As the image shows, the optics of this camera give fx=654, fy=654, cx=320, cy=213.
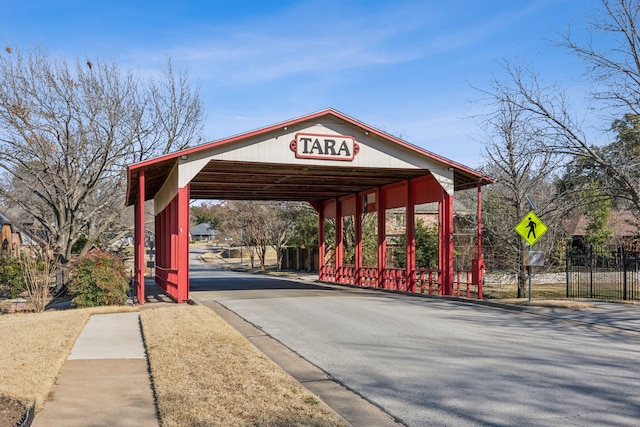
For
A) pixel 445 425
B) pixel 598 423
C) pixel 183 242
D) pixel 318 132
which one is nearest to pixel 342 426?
pixel 445 425

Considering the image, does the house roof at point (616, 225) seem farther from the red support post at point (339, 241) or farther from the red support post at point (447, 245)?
the red support post at point (447, 245)

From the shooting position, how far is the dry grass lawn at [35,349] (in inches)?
301

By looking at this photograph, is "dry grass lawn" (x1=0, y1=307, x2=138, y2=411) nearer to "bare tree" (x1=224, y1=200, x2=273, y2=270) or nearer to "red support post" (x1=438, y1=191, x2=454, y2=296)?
"red support post" (x1=438, y1=191, x2=454, y2=296)

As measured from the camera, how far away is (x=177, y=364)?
9141 millimetres

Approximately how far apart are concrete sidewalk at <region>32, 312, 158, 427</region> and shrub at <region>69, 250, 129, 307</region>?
19.7 ft

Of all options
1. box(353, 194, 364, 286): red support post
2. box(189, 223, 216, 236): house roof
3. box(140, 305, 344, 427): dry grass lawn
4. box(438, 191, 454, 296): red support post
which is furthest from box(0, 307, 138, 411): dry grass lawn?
box(189, 223, 216, 236): house roof

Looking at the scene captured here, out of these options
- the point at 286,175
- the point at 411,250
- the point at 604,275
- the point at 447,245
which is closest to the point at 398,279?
the point at 411,250

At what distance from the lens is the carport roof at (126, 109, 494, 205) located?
2005cm

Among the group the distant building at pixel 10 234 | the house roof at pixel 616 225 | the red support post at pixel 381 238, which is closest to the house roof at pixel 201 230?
the distant building at pixel 10 234

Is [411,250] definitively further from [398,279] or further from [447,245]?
[447,245]

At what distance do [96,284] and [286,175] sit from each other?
861cm

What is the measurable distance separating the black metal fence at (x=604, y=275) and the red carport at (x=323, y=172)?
3.58m

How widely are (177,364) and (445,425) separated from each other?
13.8 ft

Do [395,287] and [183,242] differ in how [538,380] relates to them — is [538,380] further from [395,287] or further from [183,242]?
[395,287]
